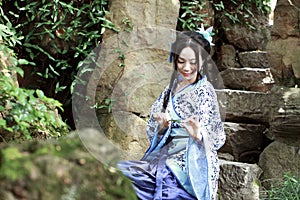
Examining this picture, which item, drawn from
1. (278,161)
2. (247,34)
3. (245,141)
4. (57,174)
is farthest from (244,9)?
(57,174)

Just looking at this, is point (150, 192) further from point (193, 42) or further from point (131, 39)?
point (131, 39)

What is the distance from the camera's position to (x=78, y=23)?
13.4 ft

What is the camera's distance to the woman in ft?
9.03

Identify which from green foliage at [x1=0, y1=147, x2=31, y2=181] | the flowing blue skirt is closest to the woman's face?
the flowing blue skirt

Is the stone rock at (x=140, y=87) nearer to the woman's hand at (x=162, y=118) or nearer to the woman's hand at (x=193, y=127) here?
the woman's hand at (x=162, y=118)

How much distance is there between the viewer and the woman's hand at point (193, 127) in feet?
9.00

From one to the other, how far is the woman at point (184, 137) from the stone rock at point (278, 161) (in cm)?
124

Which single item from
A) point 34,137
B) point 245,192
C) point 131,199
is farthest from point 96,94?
point 131,199

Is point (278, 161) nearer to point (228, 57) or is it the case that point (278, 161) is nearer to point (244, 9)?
point (228, 57)

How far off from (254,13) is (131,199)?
17.1 feet

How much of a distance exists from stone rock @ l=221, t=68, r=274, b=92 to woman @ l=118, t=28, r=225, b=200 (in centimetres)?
216

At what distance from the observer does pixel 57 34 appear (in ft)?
13.2

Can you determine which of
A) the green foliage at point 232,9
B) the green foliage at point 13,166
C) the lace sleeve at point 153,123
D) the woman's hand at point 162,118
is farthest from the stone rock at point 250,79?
the green foliage at point 13,166

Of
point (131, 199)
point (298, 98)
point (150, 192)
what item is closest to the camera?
point (131, 199)
